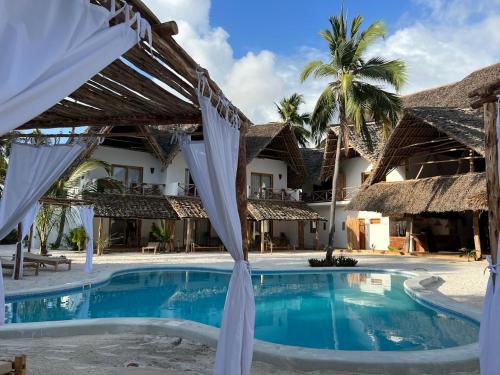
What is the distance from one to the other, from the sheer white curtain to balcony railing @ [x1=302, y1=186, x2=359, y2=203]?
1879 centimetres

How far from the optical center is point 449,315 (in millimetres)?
6328

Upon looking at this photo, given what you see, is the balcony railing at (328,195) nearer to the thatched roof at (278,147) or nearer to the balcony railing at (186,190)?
the thatched roof at (278,147)

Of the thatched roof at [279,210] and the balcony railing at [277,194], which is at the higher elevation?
the balcony railing at [277,194]

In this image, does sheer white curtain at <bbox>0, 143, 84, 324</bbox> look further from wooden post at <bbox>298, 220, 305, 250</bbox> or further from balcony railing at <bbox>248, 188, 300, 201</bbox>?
wooden post at <bbox>298, 220, 305, 250</bbox>

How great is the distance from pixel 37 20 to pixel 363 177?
68.7 feet

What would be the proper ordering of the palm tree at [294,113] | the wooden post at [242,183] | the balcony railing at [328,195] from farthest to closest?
1. the palm tree at [294,113]
2. the balcony railing at [328,195]
3. the wooden post at [242,183]

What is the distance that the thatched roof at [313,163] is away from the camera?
2375cm

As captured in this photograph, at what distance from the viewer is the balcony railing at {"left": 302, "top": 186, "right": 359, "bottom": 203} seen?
72.3ft

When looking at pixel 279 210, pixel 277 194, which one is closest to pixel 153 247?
pixel 279 210

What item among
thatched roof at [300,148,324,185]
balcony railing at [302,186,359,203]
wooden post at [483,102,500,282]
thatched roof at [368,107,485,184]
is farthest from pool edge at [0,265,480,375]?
thatched roof at [300,148,324,185]

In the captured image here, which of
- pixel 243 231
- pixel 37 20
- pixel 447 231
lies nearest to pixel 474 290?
pixel 243 231

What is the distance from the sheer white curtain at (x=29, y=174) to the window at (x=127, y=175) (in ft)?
50.4

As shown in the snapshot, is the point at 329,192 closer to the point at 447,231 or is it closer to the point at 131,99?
the point at 447,231

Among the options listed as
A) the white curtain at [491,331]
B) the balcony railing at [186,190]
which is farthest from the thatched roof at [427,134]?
the white curtain at [491,331]
